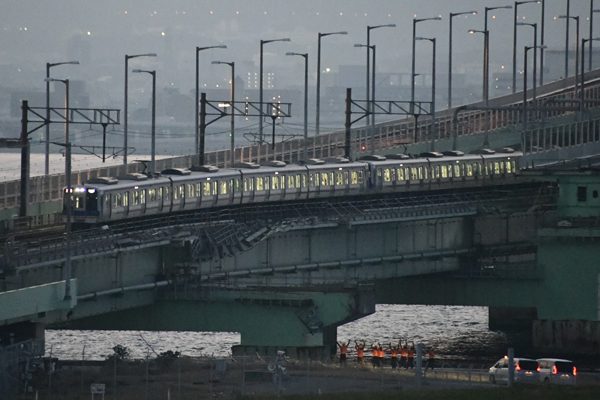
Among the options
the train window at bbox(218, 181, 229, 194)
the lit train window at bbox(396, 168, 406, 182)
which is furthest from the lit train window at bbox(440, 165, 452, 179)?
the train window at bbox(218, 181, 229, 194)

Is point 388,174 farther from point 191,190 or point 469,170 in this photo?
point 191,190

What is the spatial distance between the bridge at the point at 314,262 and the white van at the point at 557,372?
7.68 metres

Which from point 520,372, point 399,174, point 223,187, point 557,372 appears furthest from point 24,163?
point 399,174

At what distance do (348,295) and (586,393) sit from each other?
17.2 m

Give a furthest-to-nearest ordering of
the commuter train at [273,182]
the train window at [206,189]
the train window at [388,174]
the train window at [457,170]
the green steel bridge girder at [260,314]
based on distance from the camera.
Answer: the train window at [457,170] < the train window at [388,174] < the train window at [206,189] < the commuter train at [273,182] < the green steel bridge girder at [260,314]

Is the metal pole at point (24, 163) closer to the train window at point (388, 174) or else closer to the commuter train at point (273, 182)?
the commuter train at point (273, 182)

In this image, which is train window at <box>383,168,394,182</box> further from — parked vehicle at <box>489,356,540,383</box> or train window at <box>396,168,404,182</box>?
parked vehicle at <box>489,356,540,383</box>

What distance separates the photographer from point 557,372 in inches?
3147

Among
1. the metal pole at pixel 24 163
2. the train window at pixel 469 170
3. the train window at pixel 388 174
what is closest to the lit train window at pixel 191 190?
the metal pole at pixel 24 163

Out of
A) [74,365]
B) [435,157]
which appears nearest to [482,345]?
[435,157]

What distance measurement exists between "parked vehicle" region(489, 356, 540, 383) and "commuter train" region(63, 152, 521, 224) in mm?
17441

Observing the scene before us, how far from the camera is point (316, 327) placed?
8475cm

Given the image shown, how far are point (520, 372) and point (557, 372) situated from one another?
1529mm

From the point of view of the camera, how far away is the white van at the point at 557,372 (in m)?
78.1
